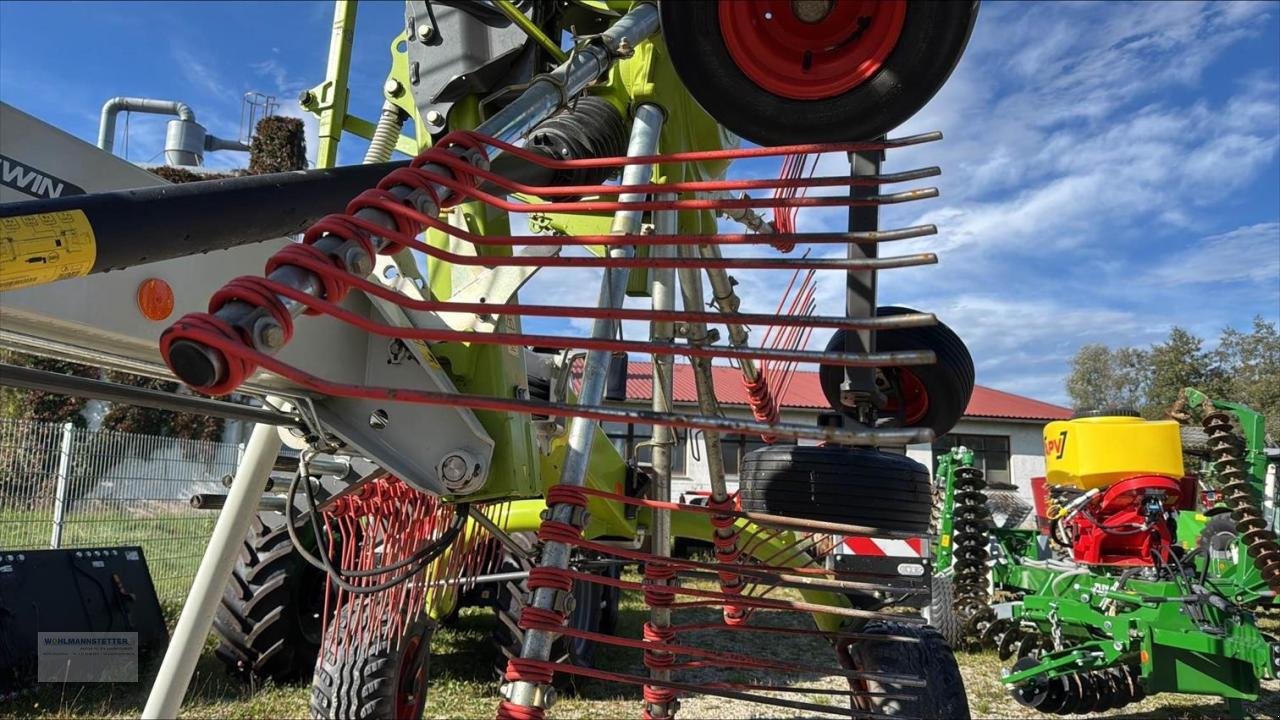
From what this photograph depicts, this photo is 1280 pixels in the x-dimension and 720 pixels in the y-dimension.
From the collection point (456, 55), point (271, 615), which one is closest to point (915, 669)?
point (456, 55)

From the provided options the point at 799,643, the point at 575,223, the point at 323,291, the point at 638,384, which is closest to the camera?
the point at 323,291

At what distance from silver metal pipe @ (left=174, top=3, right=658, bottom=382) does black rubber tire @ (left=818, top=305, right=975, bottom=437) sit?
1.16 m

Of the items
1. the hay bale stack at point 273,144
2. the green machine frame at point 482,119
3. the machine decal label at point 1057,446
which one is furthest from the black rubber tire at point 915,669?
the hay bale stack at point 273,144

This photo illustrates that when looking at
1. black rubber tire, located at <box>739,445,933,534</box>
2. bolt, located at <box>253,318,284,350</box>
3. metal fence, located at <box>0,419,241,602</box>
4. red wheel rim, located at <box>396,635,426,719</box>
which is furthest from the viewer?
metal fence, located at <box>0,419,241,602</box>

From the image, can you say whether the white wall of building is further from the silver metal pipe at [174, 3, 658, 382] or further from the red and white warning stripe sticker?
the silver metal pipe at [174, 3, 658, 382]

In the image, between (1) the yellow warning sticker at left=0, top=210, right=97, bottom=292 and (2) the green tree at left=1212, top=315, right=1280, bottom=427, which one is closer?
(1) the yellow warning sticker at left=0, top=210, right=97, bottom=292

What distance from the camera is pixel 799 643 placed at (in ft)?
29.0

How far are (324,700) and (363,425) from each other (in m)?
1.92

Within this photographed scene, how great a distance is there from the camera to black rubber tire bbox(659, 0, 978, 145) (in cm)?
164

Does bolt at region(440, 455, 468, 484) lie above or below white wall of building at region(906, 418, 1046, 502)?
below

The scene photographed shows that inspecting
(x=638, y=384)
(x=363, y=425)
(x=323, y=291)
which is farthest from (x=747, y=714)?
(x=638, y=384)

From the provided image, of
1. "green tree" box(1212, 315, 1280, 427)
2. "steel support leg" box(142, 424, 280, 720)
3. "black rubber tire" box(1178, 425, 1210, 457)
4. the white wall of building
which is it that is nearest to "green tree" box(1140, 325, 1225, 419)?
"green tree" box(1212, 315, 1280, 427)

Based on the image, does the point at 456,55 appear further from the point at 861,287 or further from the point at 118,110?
the point at 118,110

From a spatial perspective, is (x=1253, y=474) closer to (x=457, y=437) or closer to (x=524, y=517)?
(x=524, y=517)
